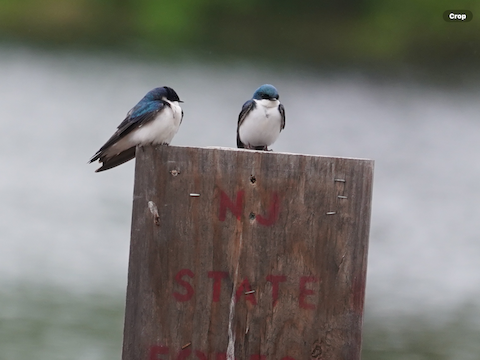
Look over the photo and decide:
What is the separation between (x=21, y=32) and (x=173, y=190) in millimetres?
5195

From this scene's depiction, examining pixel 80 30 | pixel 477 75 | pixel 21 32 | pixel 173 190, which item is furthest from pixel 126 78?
pixel 173 190

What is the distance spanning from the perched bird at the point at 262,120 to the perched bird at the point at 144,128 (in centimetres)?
114

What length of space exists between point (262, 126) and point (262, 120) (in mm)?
29

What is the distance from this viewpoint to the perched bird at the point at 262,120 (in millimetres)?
3859

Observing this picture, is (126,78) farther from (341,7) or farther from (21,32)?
(341,7)

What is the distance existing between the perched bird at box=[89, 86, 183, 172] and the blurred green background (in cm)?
305

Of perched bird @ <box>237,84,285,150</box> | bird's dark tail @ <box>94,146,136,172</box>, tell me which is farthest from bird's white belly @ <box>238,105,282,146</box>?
bird's dark tail @ <box>94,146,136,172</box>

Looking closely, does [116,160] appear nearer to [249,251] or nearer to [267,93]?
[249,251]

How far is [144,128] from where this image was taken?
244 centimetres

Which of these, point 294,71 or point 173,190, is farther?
point 294,71

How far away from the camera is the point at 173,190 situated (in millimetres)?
1708

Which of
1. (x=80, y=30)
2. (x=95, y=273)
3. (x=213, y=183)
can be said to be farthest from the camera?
(x=80, y=30)

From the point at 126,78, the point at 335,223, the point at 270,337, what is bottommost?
the point at 270,337

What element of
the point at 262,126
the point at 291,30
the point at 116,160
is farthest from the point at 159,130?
the point at 291,30
